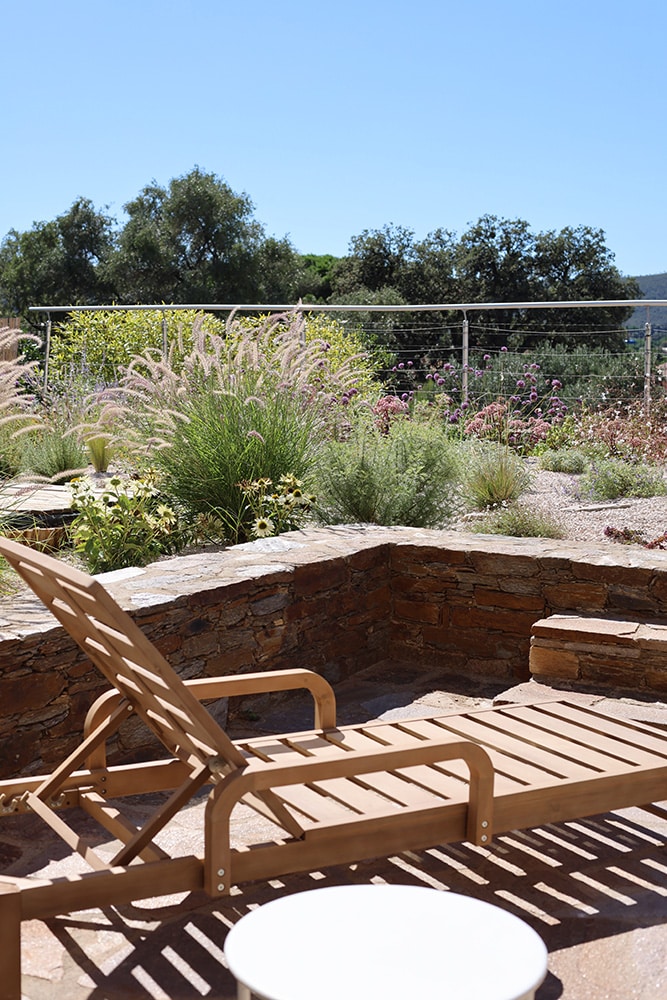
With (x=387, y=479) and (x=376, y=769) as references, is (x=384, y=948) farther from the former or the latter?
(x=387, y=479)

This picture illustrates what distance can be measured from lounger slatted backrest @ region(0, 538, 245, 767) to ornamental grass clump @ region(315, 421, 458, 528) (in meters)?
3.25

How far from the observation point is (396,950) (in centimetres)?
151

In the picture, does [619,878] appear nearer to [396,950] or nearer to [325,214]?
[396,950]

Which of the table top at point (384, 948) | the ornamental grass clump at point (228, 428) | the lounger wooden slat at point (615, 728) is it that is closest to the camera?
the table top at point (384, 948)

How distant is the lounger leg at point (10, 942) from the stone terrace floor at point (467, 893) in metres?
0.21

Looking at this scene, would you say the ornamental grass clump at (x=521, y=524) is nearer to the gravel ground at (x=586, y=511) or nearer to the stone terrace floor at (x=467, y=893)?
the gravel ground at (x=586, y=511)

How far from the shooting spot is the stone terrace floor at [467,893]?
2162 millimetres

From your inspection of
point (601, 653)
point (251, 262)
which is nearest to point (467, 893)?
point (601, 653)

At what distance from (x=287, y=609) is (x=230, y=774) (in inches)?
86.1

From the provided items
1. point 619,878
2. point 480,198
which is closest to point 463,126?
point 480,198

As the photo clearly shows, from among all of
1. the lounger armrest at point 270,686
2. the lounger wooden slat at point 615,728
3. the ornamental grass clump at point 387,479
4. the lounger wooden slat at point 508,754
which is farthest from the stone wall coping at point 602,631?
the ornamental grass clump at point 387,479

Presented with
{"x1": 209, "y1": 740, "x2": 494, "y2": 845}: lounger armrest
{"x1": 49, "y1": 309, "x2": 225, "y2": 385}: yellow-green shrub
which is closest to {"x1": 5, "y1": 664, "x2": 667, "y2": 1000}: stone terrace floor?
{"x1": 209, "y1": 740, "x2": 494, "y2": 845}: lounger armrest

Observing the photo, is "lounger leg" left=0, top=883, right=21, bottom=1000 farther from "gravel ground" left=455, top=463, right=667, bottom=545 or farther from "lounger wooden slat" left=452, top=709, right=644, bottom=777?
"gravel ground" left=455, top=463, right=667, bottom=545

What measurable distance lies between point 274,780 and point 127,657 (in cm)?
40
